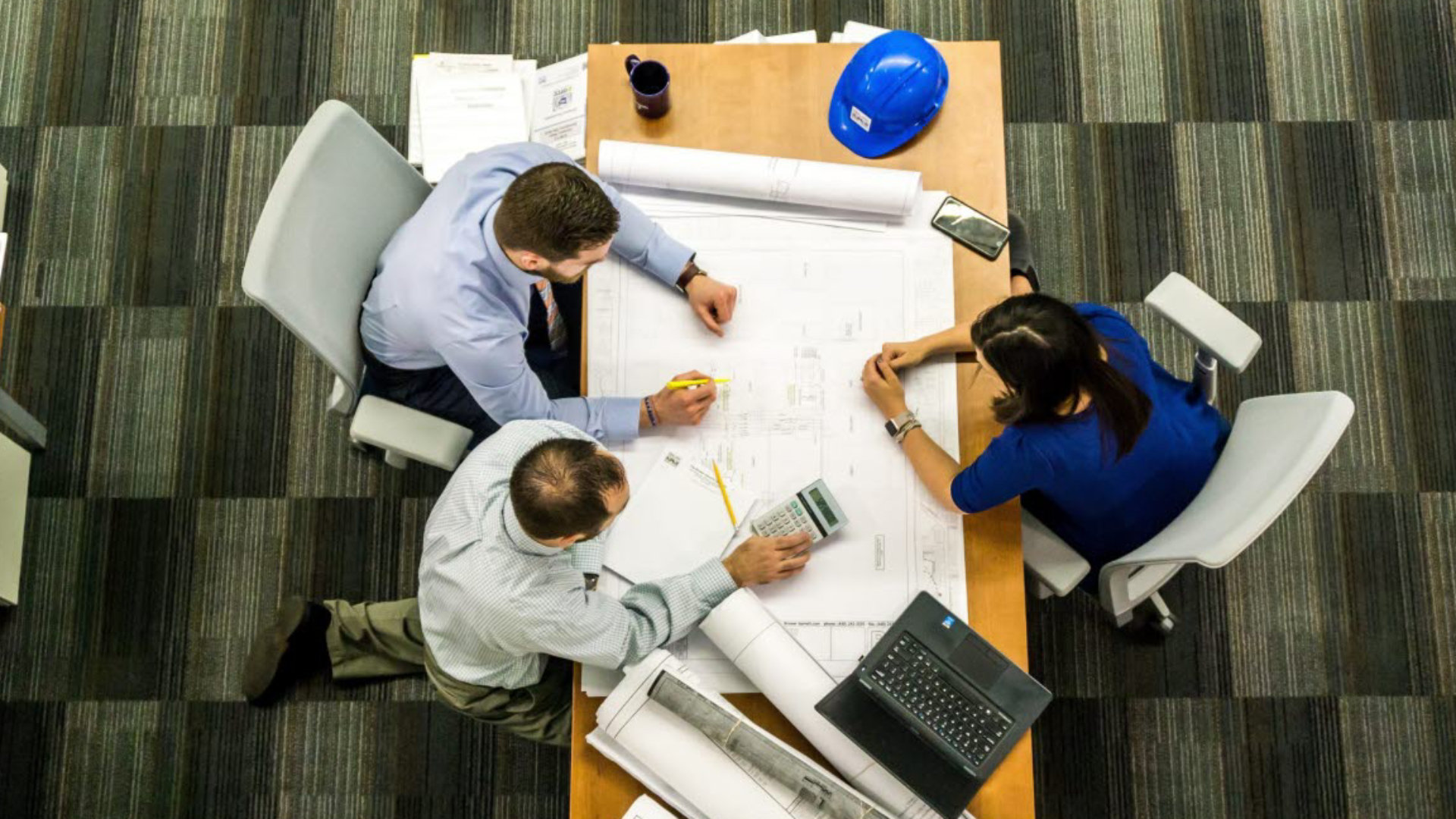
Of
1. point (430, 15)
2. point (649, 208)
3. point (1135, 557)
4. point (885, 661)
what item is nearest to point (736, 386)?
point (649, 208)

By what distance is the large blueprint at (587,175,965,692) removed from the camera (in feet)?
4.88

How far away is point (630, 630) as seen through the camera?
141 centimetres

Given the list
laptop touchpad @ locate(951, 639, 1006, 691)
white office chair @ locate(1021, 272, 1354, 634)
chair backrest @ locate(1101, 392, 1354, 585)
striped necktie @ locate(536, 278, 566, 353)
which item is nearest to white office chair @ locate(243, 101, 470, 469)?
striped necktie @ locate(536, 278, 566, 353)

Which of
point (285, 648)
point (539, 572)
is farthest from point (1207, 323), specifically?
point (285, 648)

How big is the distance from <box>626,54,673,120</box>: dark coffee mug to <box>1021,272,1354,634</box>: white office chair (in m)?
0.85

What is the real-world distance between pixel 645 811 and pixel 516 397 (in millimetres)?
660

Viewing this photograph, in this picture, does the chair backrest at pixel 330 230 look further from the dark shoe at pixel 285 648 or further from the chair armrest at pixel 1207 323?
the chair armrest at pixel 1207 323

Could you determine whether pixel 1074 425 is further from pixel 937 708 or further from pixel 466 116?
pixel 466 116

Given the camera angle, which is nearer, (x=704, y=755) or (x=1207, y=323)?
(x=704, y=755)

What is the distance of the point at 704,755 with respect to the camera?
1.35m

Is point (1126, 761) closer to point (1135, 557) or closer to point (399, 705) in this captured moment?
point (1135, 557)

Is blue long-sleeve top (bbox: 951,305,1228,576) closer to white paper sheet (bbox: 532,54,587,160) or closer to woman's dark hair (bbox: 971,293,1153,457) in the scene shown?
woman's dark hair (bbox: 971,293,1153,457)

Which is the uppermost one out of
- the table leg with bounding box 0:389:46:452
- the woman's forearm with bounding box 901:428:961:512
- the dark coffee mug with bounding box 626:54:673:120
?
the dark coffee mug with bounding box 626:54:673:120

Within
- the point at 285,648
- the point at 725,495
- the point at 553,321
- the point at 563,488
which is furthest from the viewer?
the point at 285,648
